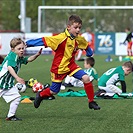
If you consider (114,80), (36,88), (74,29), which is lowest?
(36,88)

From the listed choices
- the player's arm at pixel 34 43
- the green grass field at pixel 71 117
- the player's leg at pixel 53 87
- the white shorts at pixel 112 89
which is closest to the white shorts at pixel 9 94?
the green grass field at pixel 71 117

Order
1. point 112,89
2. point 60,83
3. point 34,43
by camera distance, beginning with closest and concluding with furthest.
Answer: point 34,43 < point 60,83 < point 112,89

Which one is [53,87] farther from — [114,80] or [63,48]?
[114,80]

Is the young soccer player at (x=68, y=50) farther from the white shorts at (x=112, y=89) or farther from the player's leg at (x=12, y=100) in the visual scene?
the white shorts at (x=112, y=89)

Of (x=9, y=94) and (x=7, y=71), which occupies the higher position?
(x=7, y=71)

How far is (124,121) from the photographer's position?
32.1ft

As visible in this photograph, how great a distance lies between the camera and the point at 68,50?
1048 cm

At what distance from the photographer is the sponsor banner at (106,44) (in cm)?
3956

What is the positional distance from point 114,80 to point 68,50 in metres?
3.65

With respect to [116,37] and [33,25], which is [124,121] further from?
[33,25]

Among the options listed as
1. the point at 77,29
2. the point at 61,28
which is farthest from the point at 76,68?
the point at 61,28

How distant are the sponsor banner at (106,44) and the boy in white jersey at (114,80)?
83.9 ft

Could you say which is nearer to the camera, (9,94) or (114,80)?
(9,94)

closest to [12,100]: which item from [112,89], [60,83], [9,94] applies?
[9,94]
